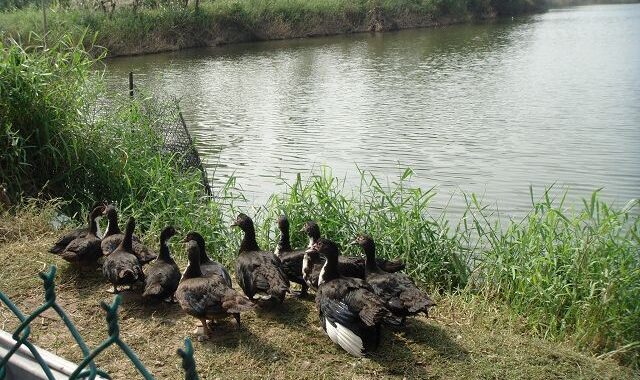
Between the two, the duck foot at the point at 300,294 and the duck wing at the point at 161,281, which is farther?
the duck foot at the point at 300,294

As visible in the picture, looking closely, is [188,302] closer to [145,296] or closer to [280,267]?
[145,296]

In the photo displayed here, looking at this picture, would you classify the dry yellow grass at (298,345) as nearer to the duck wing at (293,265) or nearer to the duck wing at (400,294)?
the duck wing at (400,294)

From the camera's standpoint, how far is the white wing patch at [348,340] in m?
4.34

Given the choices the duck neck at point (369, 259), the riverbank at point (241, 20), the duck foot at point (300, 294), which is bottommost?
the duck foot at point (300, 294)

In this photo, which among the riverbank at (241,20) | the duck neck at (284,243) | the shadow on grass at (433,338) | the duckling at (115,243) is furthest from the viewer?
the riverbank at (241,20)

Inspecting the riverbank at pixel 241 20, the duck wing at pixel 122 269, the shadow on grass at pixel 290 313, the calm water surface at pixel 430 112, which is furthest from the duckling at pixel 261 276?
the riverbank at pixel 241 20

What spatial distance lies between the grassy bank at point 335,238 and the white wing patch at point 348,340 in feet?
0.28

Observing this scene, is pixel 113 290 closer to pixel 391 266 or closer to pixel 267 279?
pixel 267 279

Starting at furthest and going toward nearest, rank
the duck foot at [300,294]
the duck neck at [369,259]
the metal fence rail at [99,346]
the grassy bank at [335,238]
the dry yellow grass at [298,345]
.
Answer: the duck foot at [300,294] → the duck neck at [369,259] → the grassy bank at [335,238] → the dry yellow grass at [298,345] → the metal fence rail at [99,346]

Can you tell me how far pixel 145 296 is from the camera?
16.5ft

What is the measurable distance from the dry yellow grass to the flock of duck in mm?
134

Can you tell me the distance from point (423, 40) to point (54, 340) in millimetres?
29648

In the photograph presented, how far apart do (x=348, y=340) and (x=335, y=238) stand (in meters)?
2.48

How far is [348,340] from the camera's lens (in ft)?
14.3
